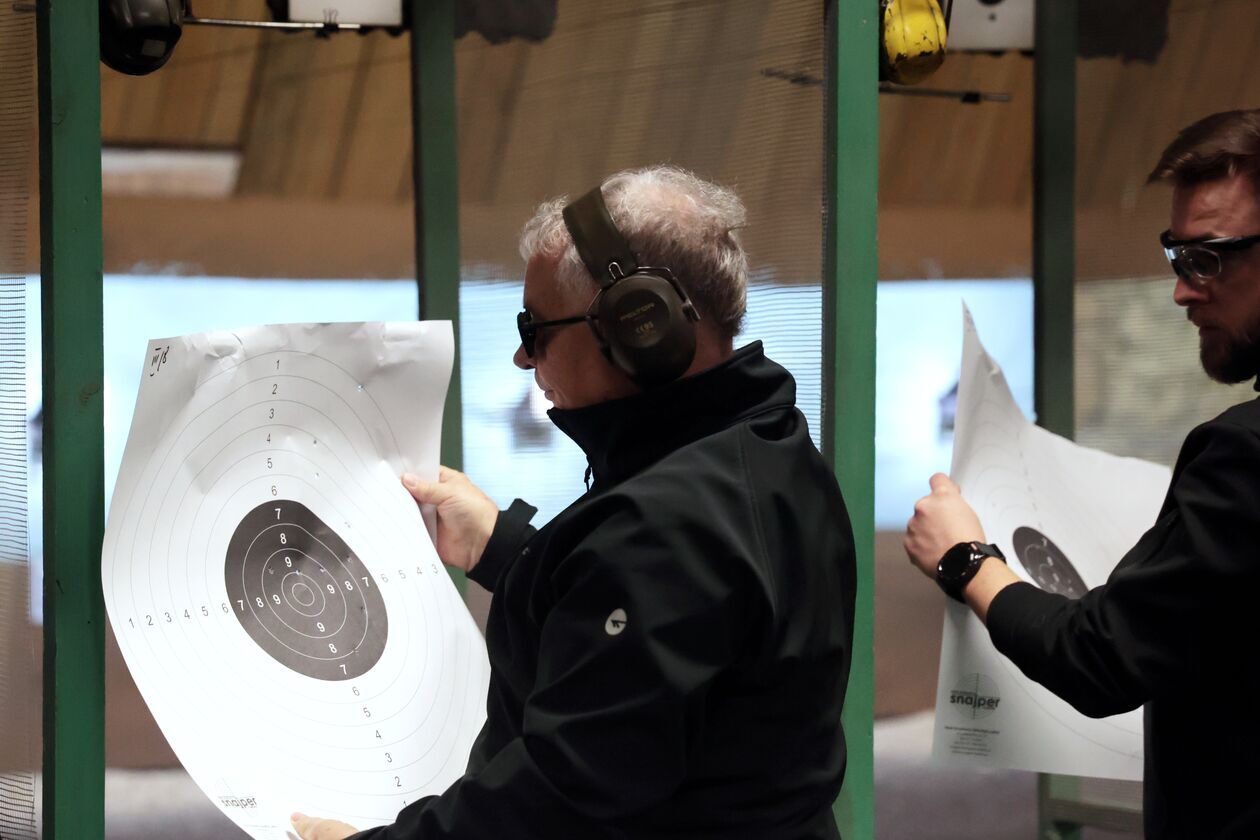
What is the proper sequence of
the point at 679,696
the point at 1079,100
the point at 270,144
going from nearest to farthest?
the point at 679,696
the point at 270,144
the point at 1079,100

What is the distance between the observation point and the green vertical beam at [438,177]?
159cm

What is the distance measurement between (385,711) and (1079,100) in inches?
54.2

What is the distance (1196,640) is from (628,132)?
0.80 m

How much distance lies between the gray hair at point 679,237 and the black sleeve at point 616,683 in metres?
0.21

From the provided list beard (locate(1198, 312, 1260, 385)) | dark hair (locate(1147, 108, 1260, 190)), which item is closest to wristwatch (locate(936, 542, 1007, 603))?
beard (locate(1198, 312, 1260, 385))

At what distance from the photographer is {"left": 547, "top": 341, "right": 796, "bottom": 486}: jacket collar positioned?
99cm

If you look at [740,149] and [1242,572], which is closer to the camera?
[1242,572]

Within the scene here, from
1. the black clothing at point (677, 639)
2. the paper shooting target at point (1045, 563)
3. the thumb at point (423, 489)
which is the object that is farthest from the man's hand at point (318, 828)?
the paper shooting target at point (1045, 563)

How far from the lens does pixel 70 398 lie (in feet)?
3.55

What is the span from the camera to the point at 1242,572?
1.12 metres

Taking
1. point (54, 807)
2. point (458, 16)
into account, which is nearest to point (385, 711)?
point (54, 807)

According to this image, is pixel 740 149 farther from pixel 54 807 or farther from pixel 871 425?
pixel 54 807

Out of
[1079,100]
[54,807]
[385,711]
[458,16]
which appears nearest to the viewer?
[54,807]

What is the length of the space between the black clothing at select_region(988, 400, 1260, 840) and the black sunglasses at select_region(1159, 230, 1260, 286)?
156 millimetres
